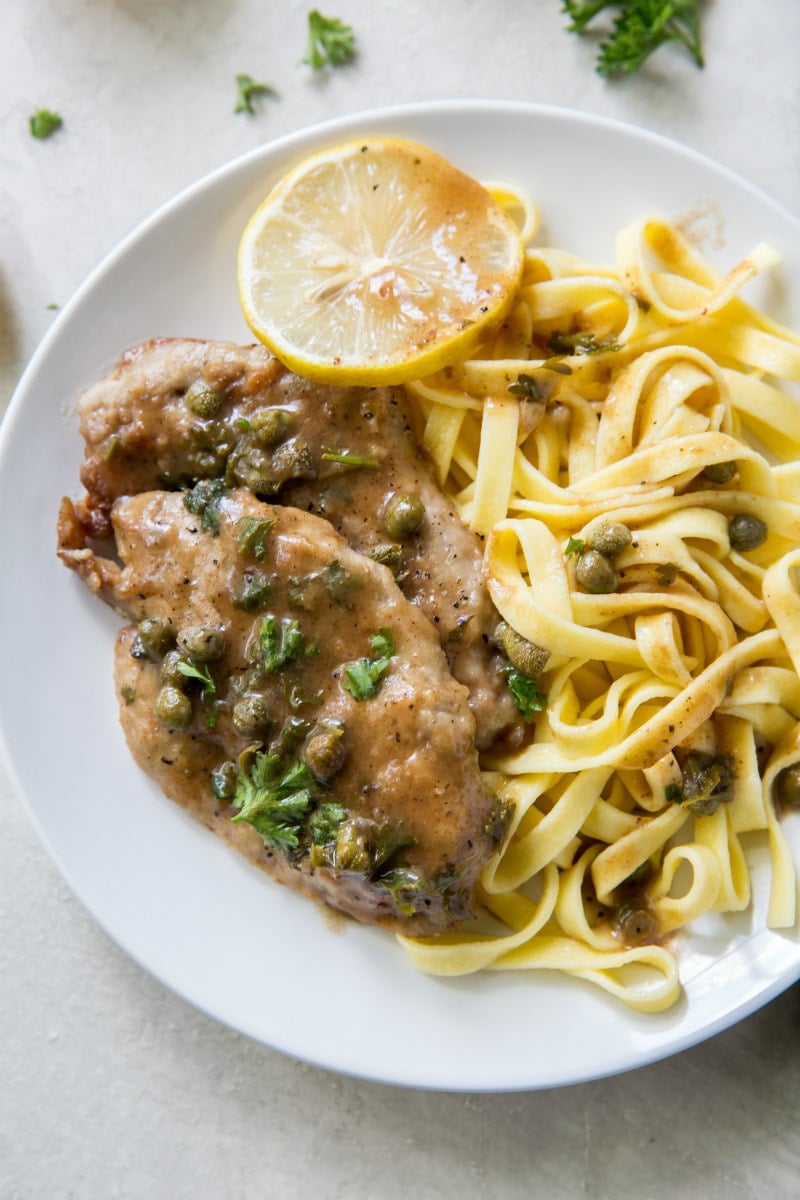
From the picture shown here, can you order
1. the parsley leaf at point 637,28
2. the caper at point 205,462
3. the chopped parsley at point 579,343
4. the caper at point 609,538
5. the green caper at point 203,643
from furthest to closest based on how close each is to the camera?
the parsley leaf at point 637,28, the chopped parsley at point 579,343, the caper at point 205,462, the caper at point 609,538, the green caper at point 203,643

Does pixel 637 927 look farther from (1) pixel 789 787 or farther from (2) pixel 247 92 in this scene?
(2) pixel 247 92

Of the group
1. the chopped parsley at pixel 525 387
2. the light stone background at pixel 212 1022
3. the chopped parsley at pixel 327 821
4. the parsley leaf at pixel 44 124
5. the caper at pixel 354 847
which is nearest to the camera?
the caper at pixel 354 847

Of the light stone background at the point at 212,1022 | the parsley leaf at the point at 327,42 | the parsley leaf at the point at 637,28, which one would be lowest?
the light stone background at the point at 212,1022

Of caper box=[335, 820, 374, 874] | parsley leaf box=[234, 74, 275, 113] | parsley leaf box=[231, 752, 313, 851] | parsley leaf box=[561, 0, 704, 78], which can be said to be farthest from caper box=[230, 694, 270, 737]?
parsley leaf box=[561, 0, 704, 78]

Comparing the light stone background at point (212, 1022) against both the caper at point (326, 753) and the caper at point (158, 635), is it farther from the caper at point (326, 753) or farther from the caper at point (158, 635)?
the caper at point (326, 753)

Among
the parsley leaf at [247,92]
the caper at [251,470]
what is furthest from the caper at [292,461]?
the parsley leaf at [247,92]

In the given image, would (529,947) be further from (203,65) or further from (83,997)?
(203,65)

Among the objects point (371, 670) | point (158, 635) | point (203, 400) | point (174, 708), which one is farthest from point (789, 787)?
point (203, 400)
